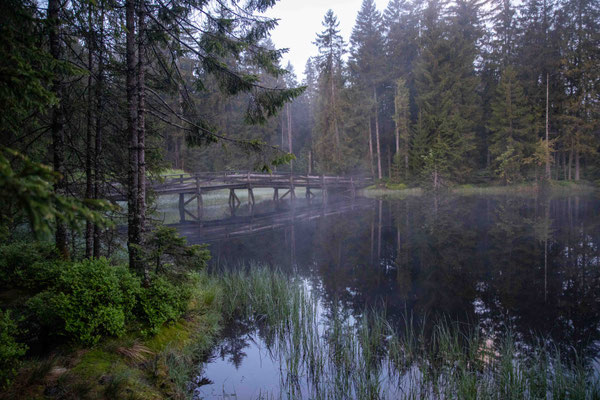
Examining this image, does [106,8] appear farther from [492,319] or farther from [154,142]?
[492,319]

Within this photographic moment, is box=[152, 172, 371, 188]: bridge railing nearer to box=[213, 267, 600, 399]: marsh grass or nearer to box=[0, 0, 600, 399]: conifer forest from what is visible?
box=[0, 0, 600, 399]: conifer forest

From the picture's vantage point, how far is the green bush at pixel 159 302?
5129 millimetres

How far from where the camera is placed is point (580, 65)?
28.8 meters

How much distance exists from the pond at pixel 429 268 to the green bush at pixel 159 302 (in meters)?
0.98

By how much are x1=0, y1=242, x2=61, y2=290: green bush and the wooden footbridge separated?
9551 mm

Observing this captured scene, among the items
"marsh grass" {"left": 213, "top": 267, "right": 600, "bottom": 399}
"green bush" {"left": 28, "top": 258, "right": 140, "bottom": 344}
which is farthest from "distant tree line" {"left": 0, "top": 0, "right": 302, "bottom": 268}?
"marsh grass" {"left": 213, "top": 267, "right": 600, "bottom": 399}

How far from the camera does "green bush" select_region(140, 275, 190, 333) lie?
5.13 m

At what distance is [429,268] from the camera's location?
34.2 ft

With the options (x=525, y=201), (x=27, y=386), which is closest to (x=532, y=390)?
(x=27, y=386)

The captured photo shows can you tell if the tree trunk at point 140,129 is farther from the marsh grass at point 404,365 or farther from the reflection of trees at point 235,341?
the marsh grass at point 404,365

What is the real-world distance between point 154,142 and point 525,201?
2540 centimetres

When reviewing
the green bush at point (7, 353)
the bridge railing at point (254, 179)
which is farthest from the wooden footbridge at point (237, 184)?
the green bush at point (7, 353)

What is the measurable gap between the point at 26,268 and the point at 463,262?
11.0 meters

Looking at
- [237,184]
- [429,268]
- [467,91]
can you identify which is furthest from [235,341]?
[467,91]
